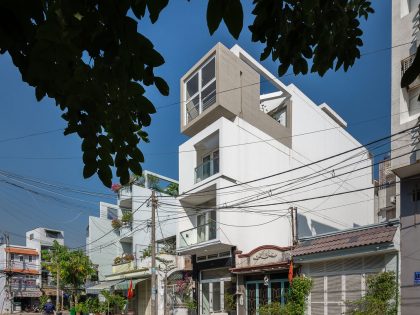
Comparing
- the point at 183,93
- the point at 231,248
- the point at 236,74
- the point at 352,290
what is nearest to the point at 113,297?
Result: the point at 231,248

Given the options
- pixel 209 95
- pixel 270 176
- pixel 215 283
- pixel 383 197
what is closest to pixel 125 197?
pixel 215 283

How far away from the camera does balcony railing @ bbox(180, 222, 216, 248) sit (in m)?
20.5

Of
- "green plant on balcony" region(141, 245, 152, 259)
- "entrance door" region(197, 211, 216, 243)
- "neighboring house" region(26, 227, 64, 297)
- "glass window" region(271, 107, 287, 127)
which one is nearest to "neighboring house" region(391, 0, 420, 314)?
"entrance door" region(197, 211, 216, 243)

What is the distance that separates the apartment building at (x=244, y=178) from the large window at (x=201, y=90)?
2.0 inches

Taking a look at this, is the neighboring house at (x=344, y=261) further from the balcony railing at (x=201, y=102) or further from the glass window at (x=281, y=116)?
the glass window at (x=281, y=116)

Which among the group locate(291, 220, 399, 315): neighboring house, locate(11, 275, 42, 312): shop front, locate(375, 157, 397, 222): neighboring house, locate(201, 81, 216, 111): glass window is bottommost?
locate(11, 275, 42, 312): shop front

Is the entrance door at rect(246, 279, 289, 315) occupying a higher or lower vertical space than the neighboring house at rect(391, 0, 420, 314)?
lower

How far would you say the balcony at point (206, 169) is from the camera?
21.0m

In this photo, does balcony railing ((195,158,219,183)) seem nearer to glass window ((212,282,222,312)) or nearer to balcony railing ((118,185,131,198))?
glass window ((212,282,222,312))

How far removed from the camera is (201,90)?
2252 cm

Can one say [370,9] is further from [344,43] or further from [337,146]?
[337,146]

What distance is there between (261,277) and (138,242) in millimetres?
15425

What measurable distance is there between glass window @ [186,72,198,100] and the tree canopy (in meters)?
19.7

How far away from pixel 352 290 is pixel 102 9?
14.1 meters
